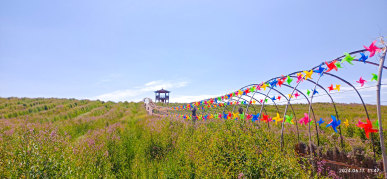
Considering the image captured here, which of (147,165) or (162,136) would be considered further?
(162,136)

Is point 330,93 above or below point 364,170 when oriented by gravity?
above

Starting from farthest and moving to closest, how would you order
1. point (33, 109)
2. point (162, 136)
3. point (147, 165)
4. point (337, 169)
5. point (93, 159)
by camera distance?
1. point (33, 109)
2. point (162, 136)
3. point (147, 165)
4. point (93, 159)
5. point (337, 169)

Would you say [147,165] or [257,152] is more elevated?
[257,152]

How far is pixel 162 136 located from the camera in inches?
Result: 268

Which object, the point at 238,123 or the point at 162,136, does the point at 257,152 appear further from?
the point at 162,136

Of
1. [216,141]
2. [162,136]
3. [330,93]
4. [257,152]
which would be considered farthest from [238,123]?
[162,136]

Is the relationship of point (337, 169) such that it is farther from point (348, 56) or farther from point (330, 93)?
point (348, 56)

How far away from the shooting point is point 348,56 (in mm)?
3293

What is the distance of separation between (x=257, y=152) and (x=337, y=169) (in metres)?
2.34

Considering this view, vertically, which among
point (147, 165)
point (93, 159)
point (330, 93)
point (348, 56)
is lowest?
point (147, 165)

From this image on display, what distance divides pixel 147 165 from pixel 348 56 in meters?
5.20

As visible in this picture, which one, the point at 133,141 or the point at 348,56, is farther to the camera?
the point at 133,141

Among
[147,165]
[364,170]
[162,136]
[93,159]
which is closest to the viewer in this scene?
[364,170]

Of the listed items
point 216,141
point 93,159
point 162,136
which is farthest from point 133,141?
point 216,141
